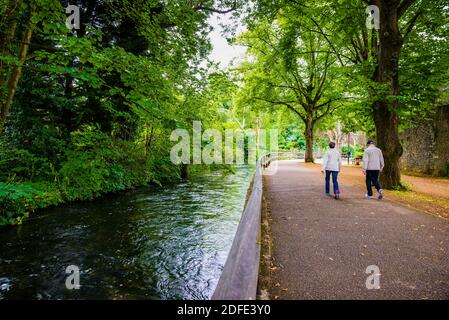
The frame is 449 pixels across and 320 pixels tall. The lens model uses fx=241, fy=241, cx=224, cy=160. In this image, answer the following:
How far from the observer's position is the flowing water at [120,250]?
433 centimetres

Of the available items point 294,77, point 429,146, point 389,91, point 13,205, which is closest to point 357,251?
point 389,91

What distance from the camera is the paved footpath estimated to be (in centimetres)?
290

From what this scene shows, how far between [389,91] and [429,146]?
11093mm

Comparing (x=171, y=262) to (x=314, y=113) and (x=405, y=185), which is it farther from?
(x=314, y=113)

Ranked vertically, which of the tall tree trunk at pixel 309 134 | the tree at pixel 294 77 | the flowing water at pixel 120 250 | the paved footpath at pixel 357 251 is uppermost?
the tree at pixel 294 77

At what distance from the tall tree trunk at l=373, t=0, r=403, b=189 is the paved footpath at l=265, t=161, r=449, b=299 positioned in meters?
3.04

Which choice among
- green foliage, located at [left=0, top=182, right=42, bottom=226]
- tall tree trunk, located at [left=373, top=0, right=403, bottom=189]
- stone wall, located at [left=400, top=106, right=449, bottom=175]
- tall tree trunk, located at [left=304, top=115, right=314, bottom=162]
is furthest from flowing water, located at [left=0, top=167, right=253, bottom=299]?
tall tree trunk, located at [left=304, top=115, right=314, bottom=162]

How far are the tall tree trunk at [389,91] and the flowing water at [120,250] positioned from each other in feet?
20.6

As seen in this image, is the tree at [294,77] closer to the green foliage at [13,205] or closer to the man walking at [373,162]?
the man walking at [373,162]

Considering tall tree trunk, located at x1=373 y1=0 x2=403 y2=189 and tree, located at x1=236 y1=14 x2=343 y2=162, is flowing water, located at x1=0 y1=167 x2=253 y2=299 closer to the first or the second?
tall tree trunk, located at x1=373 y1=0 x2=403 y2=189

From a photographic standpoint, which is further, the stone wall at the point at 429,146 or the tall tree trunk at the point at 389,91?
the stone wall at the point at 429,146

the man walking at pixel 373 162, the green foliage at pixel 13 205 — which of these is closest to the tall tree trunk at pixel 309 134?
the man walking at pixel 373 162

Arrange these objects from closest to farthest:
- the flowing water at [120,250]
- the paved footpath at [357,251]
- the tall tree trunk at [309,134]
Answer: the paved footpath at [357,251] → the flowing water at [120,250] → the tall tree trunk at [309,134]
